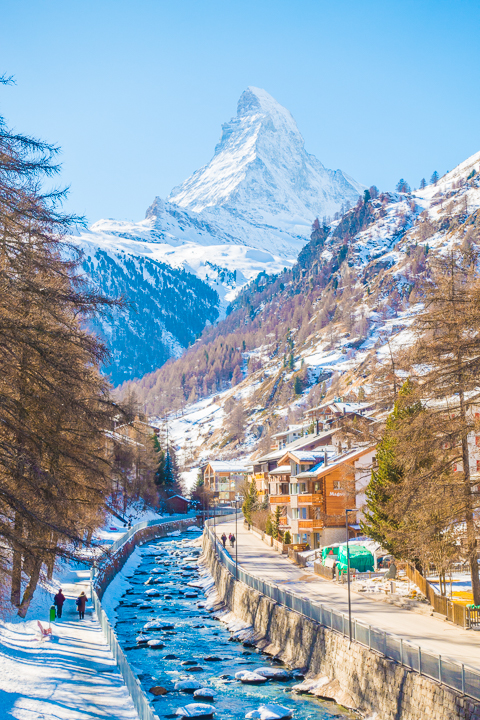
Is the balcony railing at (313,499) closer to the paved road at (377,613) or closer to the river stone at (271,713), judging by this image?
the paved road at (377,613)

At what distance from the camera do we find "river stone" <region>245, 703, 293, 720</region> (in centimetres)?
2383

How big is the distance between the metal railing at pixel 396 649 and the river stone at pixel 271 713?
361cm

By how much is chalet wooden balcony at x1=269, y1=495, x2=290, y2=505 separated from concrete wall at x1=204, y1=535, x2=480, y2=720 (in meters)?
26.9

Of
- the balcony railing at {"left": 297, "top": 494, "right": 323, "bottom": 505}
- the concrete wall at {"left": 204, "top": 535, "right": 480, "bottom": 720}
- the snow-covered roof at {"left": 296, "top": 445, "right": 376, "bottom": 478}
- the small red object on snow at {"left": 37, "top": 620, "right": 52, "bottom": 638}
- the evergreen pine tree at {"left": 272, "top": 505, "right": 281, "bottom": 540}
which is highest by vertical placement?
the snow-covered roof at {"left": 296, "top": 445, "right": 376, "bottom": 478}

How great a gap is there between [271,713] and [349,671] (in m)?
3.42

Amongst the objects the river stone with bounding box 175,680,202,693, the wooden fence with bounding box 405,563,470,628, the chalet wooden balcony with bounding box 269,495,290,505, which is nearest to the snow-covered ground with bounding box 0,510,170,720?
the river stone with bounding box 175,680,202,693

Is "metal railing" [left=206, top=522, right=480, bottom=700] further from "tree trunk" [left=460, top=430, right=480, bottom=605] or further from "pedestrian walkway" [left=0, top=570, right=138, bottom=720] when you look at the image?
"pedestrian walkway" [left=0, top=570, right=138, bottom=720]

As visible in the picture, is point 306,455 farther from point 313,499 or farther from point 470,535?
point 470,535

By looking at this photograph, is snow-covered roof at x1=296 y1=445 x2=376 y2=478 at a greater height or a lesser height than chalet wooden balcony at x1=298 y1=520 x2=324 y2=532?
greater

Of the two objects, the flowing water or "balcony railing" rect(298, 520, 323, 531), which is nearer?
the flowing water

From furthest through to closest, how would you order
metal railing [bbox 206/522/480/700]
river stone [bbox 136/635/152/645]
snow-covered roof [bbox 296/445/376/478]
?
snow-covered roof [bbox 296/445/376/478] < river stone [bbox 136/635/152/645] < metal railing [bbox 206/522/480/700]

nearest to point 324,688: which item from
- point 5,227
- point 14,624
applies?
point 14,624

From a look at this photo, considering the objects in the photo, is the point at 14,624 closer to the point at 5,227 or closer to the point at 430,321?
the point at 5,227

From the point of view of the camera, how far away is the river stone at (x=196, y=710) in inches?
969
